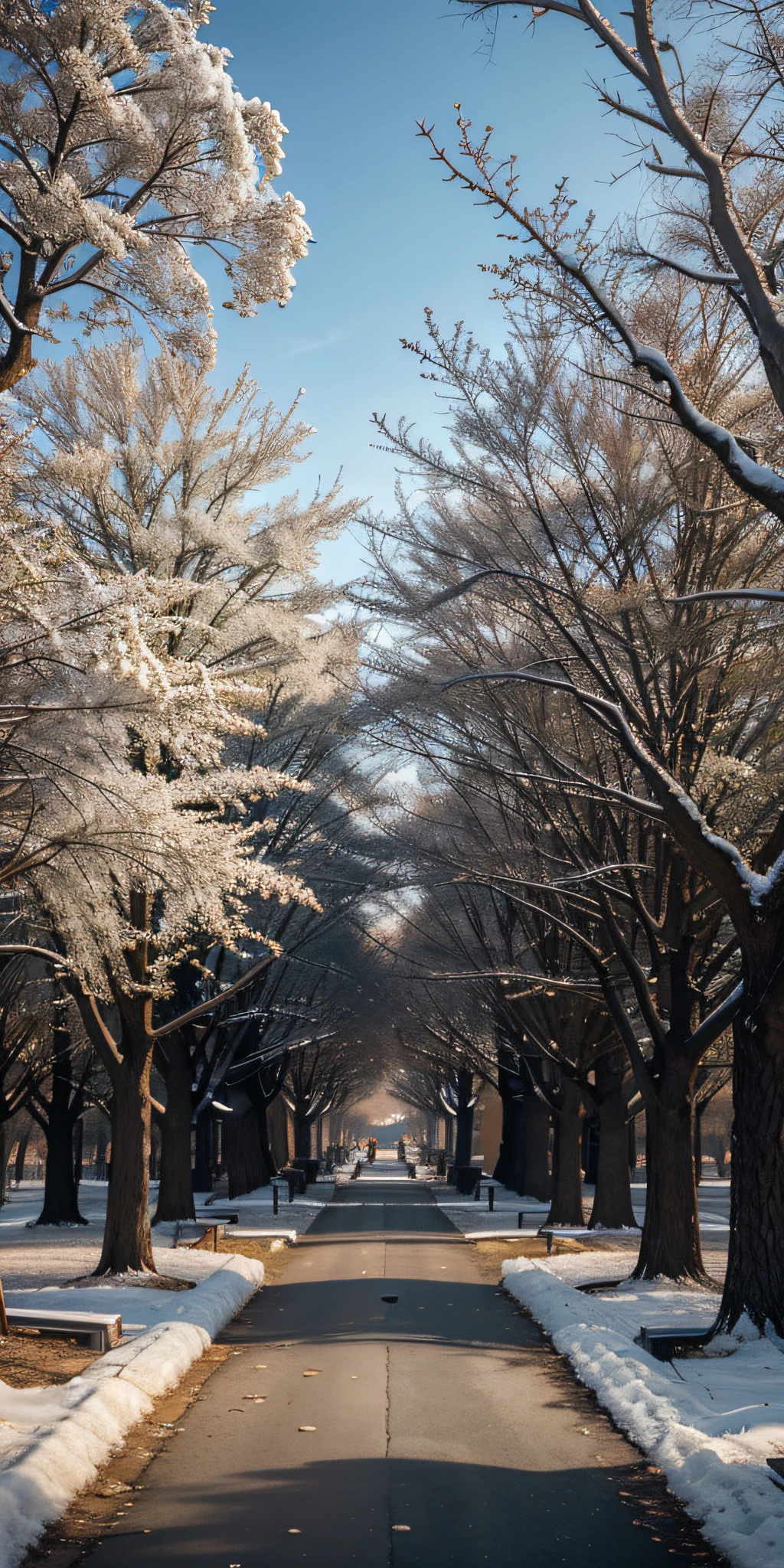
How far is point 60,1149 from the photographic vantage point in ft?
86.0

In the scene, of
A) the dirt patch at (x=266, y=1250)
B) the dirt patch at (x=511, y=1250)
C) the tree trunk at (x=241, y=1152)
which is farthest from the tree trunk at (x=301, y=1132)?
the dirt patch at (x=266, y=1250)

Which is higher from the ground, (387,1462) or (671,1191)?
(671,1191)

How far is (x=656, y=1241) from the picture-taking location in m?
14.0

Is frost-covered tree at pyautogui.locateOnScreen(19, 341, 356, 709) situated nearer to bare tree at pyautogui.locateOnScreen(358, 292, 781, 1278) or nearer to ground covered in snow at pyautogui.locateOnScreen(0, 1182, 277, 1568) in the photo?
bare tree at pyautogui.locateOnScreen(358, 292, 781, 1278)

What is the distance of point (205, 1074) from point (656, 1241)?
38.7 feet

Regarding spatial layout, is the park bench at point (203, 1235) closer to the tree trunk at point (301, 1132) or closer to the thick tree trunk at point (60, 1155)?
the thick tree trunk at point (60, 1155)

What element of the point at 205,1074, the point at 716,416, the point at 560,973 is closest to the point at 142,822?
the point at 716,416

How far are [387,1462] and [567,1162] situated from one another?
60.0 ft

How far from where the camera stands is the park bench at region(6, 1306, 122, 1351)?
923 cm

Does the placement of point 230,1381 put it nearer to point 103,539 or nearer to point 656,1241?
point 656,1241

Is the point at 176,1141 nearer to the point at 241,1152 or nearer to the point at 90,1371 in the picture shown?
the point at 241,1152

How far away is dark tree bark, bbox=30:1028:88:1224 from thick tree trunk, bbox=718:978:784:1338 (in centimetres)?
1803

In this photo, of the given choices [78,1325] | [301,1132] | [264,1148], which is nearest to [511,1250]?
[78,1325]

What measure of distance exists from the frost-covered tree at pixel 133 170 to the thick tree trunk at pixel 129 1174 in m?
8.90
